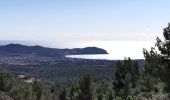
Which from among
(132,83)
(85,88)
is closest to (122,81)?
(85,88)

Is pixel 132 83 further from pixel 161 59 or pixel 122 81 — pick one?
pixel 161 59

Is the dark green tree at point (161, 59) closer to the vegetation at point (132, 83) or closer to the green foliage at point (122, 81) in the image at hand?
the vegetation at point (132, 83)

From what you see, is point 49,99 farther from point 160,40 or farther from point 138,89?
point 160,40

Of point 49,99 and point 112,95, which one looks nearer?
point 112,95

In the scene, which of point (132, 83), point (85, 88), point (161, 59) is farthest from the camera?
point (132, 83)

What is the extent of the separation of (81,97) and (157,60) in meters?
41.0

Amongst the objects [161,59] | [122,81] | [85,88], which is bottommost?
[85,88]

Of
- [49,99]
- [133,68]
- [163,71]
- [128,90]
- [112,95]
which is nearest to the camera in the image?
[163,71]

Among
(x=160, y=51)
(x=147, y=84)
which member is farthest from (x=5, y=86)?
(x=160, y=51)

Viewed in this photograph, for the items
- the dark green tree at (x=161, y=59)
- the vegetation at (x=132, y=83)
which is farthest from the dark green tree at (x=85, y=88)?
the dark green tree at (x=161, y=59)

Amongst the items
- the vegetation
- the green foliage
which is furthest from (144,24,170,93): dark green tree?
the green foliage

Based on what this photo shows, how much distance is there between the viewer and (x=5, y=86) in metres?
100

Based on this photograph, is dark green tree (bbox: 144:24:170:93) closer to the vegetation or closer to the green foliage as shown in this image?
the vegetation

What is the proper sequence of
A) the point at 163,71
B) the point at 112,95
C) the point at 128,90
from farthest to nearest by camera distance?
the point at 112,95, the point at 128,90, the point at 163,71
